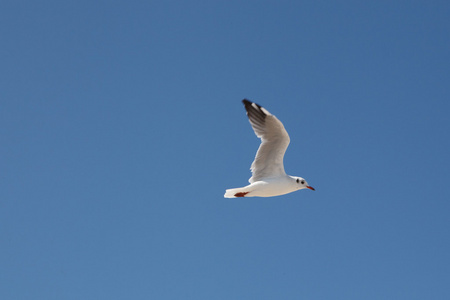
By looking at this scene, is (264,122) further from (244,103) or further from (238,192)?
(238,192)

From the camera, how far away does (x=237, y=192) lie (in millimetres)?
15055

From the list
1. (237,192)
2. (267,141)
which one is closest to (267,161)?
(267,141)

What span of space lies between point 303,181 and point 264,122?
1862 mm

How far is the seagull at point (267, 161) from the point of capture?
48.3ft

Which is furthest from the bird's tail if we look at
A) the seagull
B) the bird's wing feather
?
the bird's wing feather

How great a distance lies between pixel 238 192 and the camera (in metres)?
15.0

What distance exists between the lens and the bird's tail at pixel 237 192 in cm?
1504

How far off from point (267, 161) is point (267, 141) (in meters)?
0.51

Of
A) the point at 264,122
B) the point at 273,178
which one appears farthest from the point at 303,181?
the point at 264,122

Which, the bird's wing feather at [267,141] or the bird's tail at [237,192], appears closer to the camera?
the bird's wing feather at [267,141]

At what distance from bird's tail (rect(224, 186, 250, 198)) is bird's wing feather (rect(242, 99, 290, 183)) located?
1.36ft

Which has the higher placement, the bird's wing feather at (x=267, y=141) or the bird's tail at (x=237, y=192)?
the bird's wing feather at (x=267, y=141)

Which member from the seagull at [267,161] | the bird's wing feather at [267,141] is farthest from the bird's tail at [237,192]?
the bird's wing feather at [267,141]

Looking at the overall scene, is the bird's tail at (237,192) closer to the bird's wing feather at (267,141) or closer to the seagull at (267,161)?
the seagull at (267,161)
